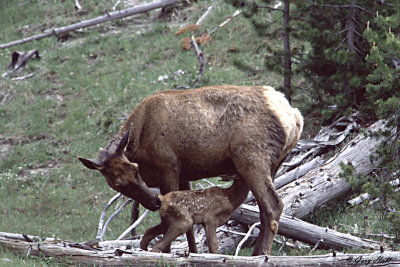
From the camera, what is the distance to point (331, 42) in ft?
40.1

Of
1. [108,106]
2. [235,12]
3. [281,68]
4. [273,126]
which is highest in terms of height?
[273,126]

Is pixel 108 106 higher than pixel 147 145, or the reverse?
pixel 147 145

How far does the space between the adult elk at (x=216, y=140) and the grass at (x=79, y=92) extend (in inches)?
Answer: 165

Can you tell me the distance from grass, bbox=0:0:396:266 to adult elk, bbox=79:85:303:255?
418 centimetres

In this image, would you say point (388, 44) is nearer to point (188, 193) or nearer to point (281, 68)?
point (188, 193)

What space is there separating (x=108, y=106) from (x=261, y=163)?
32.9 ft

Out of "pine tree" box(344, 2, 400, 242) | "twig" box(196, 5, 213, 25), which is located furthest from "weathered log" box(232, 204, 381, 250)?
"twig" box(196, 5, 213, 25)

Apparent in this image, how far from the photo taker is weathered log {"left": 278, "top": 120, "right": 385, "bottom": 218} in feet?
32.0

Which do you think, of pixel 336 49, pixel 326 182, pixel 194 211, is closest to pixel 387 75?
pixel 326 182

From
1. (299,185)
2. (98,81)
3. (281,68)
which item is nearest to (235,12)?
(98,81)

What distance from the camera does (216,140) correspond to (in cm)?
808

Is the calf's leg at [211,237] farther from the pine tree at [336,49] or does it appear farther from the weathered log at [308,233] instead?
the pine tree at [336,49]

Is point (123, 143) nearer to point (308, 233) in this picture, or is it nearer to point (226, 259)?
point (226, 259)

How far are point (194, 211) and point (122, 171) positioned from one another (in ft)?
3.59
